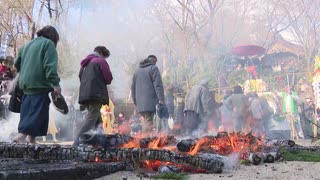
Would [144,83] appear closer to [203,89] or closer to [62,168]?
[203,89]

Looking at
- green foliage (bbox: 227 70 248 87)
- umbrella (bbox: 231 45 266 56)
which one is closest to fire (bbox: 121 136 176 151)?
green foliage (bbox: 227 70 248 87)

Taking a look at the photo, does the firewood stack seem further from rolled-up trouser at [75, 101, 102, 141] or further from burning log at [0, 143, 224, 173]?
rolled-up trouser at [75, 101, 102, 141]

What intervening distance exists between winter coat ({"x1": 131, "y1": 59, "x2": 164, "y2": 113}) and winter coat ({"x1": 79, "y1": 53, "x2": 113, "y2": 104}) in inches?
54.7

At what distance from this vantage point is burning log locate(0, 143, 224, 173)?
13.4 ft

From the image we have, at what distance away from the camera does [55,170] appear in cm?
302

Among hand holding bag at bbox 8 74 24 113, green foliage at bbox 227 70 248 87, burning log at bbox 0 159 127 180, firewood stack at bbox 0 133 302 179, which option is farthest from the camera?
green foliage at bbox 227 70 248 87

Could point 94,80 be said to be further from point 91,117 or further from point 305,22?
point 305,22

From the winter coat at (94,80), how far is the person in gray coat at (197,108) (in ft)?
12.1

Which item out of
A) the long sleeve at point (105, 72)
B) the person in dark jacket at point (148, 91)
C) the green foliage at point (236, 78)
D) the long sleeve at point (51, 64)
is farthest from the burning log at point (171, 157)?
the green foliage at point (236, 78)

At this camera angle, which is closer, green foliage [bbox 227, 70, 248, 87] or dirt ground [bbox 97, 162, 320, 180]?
dirt ground [bbox 97, 162, 320, 180]

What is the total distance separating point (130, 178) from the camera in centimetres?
360

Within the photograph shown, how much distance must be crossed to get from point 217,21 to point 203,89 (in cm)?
1213

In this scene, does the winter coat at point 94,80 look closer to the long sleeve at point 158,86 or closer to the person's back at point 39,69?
the person's back at point 39,69

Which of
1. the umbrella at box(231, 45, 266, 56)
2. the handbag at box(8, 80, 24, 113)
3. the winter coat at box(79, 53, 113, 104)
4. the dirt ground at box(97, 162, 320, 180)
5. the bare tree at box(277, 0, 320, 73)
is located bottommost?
the dirt ground at box(97, 162, 320, 180)
